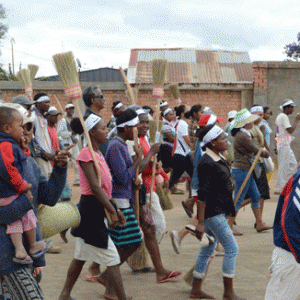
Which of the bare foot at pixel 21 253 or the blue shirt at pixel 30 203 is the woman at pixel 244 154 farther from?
the bare foot at pixel 21 253

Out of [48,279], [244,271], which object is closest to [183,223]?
[244,271]

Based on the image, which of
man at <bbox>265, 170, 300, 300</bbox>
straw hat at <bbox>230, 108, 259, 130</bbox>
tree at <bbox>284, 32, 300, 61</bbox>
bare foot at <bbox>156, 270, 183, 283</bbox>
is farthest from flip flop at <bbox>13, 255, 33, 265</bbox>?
tree at <bbox>284, 32, 300, 61</bbox>

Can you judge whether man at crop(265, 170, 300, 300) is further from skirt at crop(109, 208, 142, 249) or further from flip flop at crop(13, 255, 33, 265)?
skirt at crop(109, 208, 142, 249)

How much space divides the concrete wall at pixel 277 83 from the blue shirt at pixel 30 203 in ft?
41.4

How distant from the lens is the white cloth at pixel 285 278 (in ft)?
8.48

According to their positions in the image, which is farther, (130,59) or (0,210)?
(130,59)

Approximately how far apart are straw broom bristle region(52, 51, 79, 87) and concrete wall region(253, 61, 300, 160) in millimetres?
11928

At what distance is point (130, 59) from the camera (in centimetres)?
1917

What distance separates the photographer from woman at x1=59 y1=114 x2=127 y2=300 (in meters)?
3.80

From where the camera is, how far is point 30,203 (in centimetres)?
276

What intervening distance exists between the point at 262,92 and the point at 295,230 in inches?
508

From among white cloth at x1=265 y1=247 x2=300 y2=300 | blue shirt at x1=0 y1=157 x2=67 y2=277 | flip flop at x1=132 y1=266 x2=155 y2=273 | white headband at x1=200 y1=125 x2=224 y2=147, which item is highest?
white headband at x1=200 y1=125 x2=224 y2=147

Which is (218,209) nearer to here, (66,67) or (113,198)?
(113,198)

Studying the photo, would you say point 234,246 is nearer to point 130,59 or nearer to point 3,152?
point 3,152
